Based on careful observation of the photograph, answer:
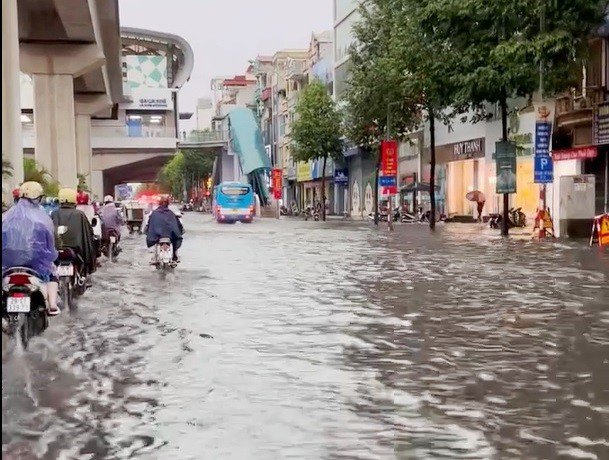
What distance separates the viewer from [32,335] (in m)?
9.94

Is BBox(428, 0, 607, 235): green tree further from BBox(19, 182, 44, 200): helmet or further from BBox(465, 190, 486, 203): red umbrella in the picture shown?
BBox(19, 182, 44, 200): helmet

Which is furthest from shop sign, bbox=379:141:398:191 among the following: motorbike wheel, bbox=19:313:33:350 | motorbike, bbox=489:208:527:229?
motorbike wheel, bbox=19:313:33:350

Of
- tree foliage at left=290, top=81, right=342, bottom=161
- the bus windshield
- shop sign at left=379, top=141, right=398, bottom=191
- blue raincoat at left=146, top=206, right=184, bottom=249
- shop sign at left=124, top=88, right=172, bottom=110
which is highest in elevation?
shop sign at left=124, top=88, right=172, bottom=110

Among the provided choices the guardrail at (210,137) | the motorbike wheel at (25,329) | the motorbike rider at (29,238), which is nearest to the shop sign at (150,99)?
the guardrail at (210,137)

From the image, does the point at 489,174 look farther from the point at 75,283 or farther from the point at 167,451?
the point at 167,451

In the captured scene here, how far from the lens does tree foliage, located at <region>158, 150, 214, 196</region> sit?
127 meters

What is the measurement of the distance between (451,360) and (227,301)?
594 centimetres

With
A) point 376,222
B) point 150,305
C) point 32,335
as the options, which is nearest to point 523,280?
point 150,305

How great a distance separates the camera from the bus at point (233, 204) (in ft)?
211

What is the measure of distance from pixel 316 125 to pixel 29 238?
56050 mm

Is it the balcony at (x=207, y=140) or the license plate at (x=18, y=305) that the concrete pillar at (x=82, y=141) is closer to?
the license plate at (x=18, y=305)

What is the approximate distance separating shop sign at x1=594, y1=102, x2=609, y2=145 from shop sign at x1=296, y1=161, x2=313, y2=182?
5591 centimetres

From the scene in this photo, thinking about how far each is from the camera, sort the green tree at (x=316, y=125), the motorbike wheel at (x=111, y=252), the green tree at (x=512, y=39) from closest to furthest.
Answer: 1. the motorbike wheel at (x=111, y=252)
2. the green tree at (x=512, y=39)
3. the green tree at (x=316, y=125)

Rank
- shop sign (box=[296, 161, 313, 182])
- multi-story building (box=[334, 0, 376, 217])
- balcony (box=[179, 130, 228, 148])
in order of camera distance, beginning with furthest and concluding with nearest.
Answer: balcony (box=[179, 130, 228, 148])
shop sign (box=[296, 161, 313, 182])
multi-story building (box=[334, 0, 376, 217])
